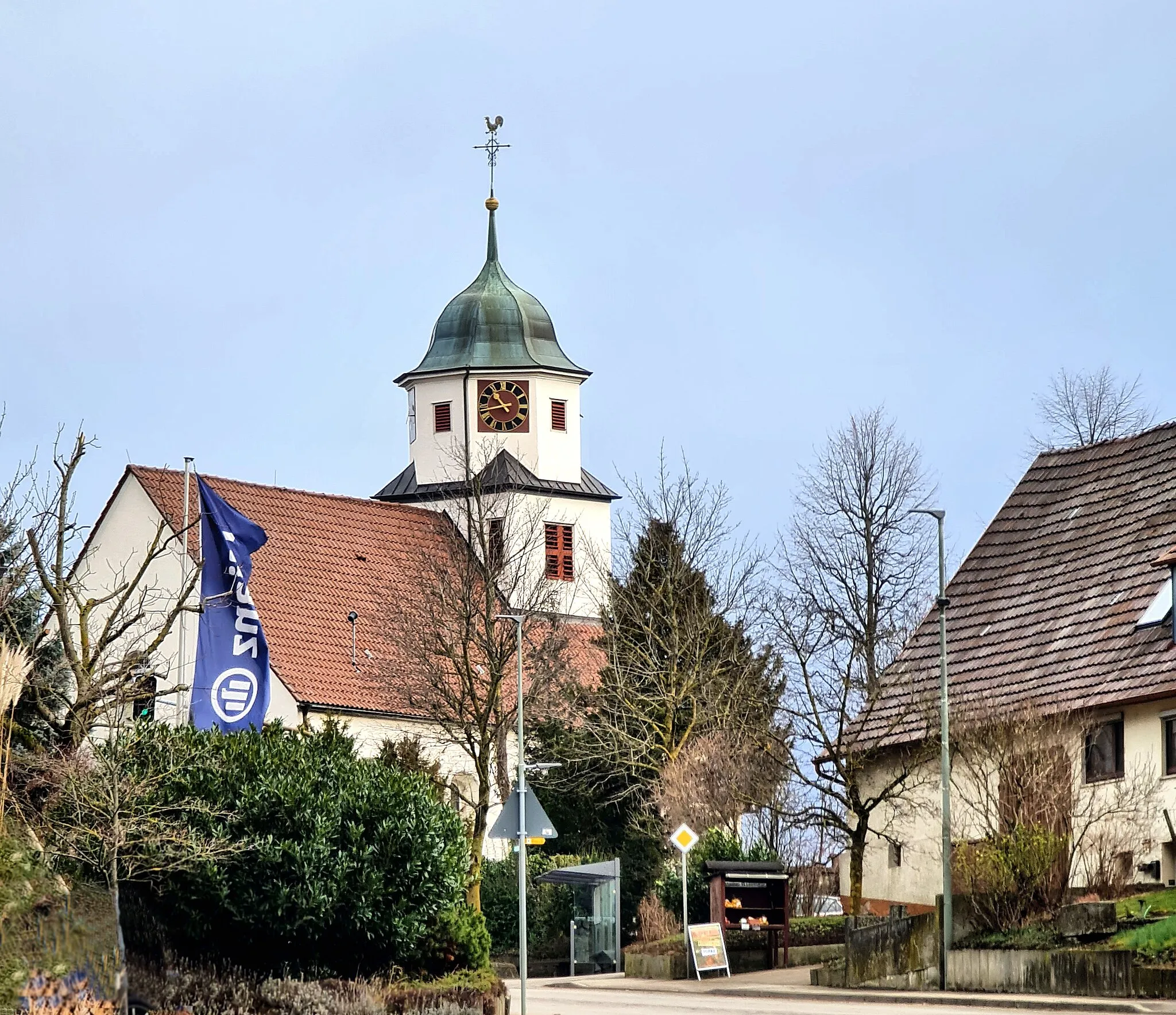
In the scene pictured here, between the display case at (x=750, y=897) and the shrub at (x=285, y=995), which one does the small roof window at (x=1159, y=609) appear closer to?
the display case at (x=750, y=897)

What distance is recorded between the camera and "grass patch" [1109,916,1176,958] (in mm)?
26562

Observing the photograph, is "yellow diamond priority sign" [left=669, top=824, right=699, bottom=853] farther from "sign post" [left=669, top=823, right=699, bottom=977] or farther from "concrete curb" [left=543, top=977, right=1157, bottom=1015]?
"concrete curb" [left=543, top=977, right=1157, bottom=1015]

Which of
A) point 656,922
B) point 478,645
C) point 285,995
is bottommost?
point 656,922

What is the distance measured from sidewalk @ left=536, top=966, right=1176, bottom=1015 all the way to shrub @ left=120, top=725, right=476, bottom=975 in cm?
656

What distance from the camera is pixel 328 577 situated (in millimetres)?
62344

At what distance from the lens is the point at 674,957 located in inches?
1468

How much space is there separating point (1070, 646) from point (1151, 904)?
7329 mm

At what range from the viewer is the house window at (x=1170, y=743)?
110 feet

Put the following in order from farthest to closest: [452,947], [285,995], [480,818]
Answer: [480,818]
[452,947]
[285,995]

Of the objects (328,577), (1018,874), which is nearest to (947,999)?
(1018,874)

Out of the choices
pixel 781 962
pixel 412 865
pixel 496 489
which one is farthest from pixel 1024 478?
pixel 496 489

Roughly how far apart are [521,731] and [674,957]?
15.7ft

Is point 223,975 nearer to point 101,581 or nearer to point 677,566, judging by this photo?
point 677,566

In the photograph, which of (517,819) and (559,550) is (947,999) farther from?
(559,550)
